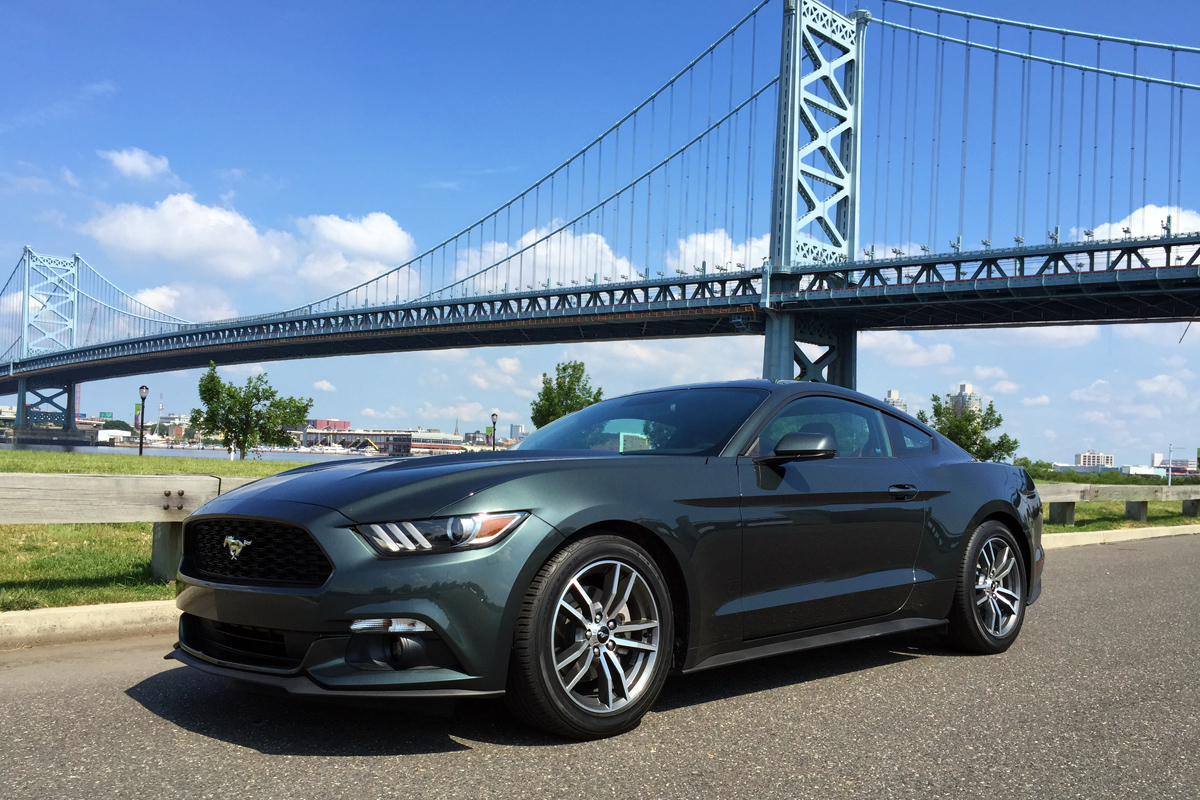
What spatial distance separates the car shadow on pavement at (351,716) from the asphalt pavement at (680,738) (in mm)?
11

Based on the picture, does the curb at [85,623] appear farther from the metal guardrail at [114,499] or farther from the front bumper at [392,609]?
the front bumper at [392,609]

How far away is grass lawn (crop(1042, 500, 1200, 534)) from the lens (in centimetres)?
1270

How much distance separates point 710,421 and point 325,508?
1653 millimetres

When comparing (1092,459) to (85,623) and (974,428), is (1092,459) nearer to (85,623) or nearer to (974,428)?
(974,428)

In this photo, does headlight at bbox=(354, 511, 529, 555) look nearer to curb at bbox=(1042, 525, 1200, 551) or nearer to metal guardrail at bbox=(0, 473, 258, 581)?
metal guardrail at bbox=(0, 473, 258, 581)

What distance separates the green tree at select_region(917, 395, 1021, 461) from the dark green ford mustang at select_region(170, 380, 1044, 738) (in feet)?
165

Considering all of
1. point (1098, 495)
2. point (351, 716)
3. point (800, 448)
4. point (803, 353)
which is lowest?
point (351, 716)

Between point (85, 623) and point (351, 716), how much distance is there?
1987 mm

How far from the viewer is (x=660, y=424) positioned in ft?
13.5

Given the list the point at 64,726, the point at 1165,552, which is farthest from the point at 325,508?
the point at 1165,552

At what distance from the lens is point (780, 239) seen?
57750 mm

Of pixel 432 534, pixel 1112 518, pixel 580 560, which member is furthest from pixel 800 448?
pixel 1112 518

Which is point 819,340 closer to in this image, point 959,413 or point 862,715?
point 959,413

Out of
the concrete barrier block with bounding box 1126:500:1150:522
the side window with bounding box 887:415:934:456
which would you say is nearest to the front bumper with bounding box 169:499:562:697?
the side window with bounding box 887:415:934:456
